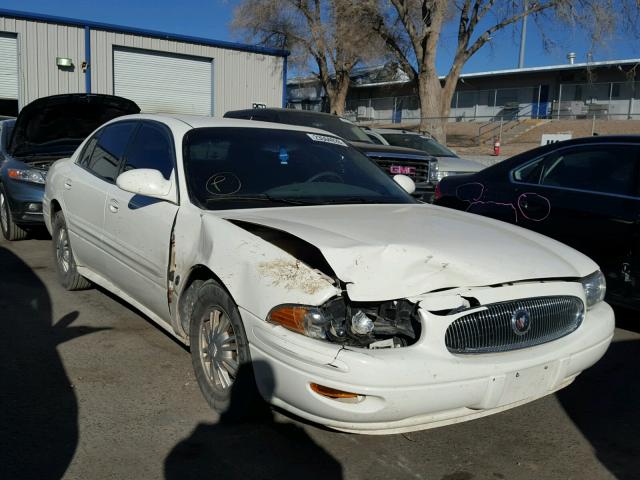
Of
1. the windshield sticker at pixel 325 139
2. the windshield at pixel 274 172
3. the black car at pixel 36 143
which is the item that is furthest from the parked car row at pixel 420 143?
the windshield at pixel 274 172

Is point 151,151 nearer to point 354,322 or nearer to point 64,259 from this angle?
point 64,259

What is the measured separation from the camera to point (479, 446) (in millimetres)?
3109

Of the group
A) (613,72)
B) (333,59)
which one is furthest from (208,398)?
(613,72)

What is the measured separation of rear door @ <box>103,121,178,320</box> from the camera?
12.2ft

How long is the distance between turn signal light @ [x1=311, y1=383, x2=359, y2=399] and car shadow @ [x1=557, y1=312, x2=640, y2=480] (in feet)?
4.52

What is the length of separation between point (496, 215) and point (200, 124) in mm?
2879

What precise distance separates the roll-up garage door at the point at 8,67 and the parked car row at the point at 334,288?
14.7 metres

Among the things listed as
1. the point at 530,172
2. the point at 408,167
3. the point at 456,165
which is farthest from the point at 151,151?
the point at 456,165

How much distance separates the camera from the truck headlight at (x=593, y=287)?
331cm

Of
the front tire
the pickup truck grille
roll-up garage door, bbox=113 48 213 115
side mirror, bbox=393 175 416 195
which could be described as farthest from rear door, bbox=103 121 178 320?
roll-up garage door, bbox=113 48 213 115

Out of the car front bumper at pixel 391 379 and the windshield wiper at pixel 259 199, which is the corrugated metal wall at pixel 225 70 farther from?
the car front bumper at pixel 391 379

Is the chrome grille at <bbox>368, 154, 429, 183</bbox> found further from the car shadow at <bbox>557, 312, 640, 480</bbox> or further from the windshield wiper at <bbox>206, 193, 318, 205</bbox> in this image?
the windshield wiper at <bbox>206, 193, 318, 205</bbox>

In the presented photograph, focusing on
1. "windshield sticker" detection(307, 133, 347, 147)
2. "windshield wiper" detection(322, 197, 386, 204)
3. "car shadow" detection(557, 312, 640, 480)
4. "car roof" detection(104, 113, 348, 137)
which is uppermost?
"car roof" detection(104, 113, 348, 137)

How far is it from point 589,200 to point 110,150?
381 centimetres
